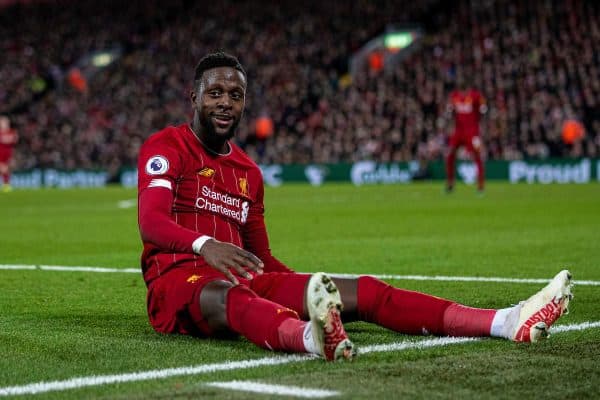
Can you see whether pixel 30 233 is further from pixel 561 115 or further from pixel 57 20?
pixel 57 20

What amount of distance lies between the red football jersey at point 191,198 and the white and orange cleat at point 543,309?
1.41 metres

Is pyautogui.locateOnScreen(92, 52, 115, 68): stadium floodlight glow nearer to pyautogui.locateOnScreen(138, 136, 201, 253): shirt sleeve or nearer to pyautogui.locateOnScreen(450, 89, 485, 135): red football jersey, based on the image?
pyautogui.locateOnScreen(450, 89, 485, 135): red football jersey

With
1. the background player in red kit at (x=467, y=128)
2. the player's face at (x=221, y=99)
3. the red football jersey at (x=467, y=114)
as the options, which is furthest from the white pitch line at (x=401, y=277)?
the red football jersey at (x=467, y=114)

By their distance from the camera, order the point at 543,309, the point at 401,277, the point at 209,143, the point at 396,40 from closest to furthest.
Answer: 1. the point at 543,309
2. the point at 209,143
3. the point at 401,277
4. the point at 396,40

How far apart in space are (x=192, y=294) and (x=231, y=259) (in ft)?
1.89

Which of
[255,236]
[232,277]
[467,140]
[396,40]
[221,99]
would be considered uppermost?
[396,40]

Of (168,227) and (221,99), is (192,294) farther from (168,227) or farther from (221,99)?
(221,99)

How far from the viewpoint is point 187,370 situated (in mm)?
4223

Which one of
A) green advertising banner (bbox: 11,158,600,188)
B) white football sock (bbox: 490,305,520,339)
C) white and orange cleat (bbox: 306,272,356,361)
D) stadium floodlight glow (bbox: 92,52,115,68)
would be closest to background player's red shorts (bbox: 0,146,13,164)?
green advertising banner (bbox: 11,158,600,188)

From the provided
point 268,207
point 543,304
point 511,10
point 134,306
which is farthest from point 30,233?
point 511,10

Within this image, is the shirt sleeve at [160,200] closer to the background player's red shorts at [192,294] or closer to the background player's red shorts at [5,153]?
the background player's red shorts at [192,294]

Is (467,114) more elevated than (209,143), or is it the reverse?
(467,114)

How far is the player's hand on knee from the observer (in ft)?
14.5

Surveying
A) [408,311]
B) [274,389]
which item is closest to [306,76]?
[408,311]
